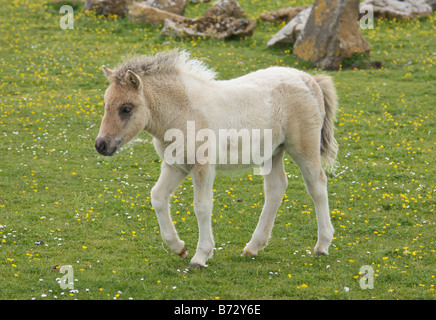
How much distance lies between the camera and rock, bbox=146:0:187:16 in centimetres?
2441

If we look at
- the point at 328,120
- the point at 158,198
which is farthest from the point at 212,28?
the point at 158,198

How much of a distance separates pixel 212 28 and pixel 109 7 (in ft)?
16.2

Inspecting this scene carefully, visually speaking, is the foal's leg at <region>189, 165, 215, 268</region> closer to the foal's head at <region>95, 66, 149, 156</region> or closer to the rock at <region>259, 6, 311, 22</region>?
the foal's head at <region>95, 66, 149, 156</region>

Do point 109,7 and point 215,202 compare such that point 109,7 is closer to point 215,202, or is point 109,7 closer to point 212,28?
point 212,28

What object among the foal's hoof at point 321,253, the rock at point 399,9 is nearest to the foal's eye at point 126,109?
the foal's hoof at point 321,253

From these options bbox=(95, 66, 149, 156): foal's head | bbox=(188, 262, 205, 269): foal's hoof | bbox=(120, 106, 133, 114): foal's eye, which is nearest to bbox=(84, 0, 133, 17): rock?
bbox=(95, 66, 149, 156): foal's head

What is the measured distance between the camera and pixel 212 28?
2227 centimetres

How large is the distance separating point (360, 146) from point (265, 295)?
7498 mm

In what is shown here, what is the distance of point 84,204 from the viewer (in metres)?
10.7

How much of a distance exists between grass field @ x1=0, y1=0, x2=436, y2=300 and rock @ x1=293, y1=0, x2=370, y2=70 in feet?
1.71

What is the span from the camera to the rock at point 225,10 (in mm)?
22938
